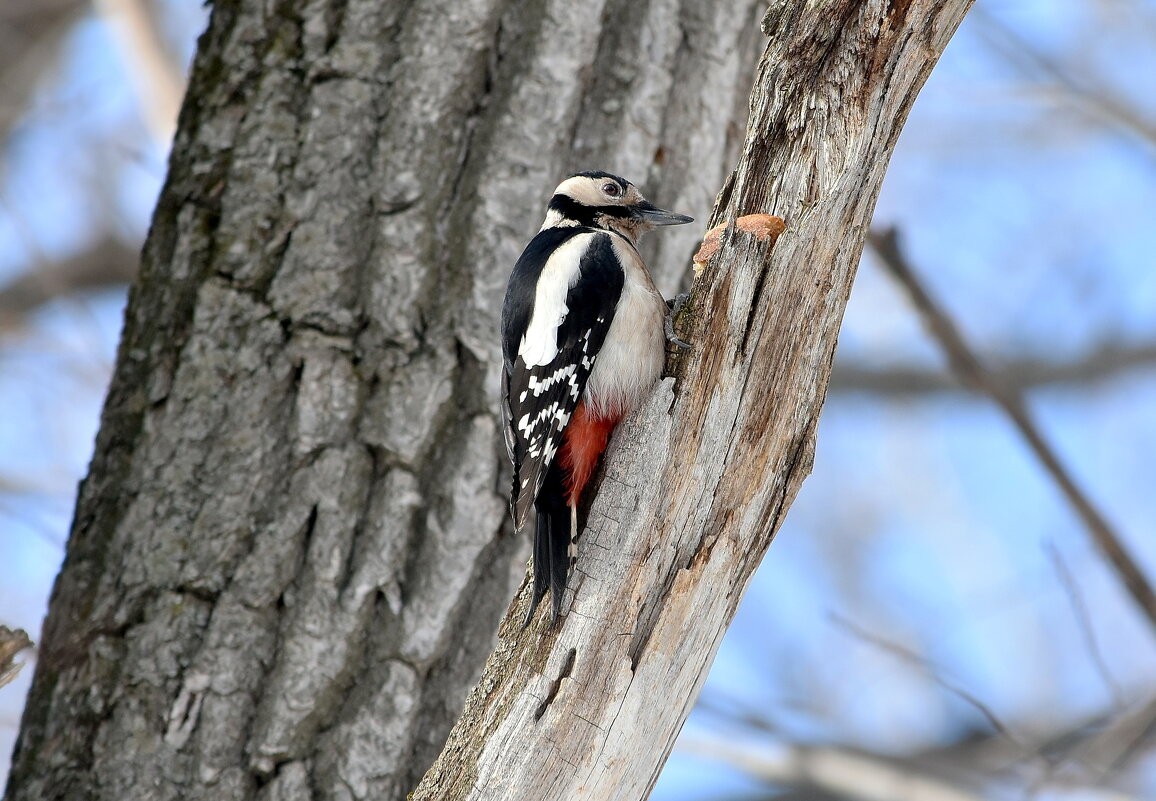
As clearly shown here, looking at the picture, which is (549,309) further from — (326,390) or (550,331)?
(326,390)

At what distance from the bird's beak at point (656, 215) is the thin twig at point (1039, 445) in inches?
20.8

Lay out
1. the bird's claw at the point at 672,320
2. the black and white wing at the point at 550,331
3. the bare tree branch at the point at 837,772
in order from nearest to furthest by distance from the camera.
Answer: the bird's claw at the point at 672,320, the black and white wing at the point at 550,331, the bare tree branch at the point at 837,772

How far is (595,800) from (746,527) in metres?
0.58

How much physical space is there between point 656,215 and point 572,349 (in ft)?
1.79

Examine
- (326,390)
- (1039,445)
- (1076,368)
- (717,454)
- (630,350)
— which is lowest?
(717,454)

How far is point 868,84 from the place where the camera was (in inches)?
89.1

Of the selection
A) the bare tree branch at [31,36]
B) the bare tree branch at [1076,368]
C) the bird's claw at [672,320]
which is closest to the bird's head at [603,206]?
the bird's claw at [672,320]

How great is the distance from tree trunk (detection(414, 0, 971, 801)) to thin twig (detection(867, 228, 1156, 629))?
0.85m

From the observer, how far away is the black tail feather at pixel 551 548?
2180 millimetres

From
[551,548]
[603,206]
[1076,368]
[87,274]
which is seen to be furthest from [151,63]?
[1076,368]

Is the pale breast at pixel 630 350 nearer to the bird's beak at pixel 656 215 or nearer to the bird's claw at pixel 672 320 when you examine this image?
the bird's claw at pixel 672 320

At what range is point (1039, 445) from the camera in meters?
3.20

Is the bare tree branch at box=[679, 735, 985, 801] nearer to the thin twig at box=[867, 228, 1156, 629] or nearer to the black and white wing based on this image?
the thin twig at box=[867, 228, 1156, 629]

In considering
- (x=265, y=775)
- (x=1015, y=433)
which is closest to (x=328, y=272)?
(x=265, y=775)
